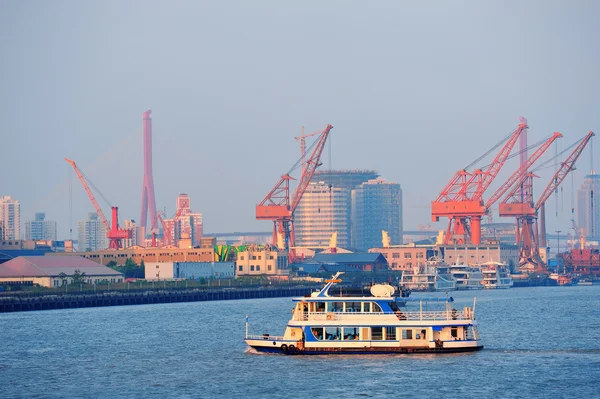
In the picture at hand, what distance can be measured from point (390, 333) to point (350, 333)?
2414 millimetres

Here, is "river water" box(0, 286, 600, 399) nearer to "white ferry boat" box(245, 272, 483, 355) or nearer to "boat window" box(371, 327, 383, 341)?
"white ferry boat" box(245, 272, 483, 355)

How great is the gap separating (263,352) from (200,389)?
12.4 meters

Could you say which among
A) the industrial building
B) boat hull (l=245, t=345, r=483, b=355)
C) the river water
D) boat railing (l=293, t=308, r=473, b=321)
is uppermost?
the industrial building

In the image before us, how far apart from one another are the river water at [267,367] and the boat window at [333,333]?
1438 millimetres

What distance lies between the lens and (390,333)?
73.2m

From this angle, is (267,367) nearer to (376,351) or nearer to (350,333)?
(350,333)

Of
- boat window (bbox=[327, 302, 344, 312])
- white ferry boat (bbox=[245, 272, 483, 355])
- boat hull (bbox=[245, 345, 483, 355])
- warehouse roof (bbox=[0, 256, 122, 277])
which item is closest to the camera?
boat hull (bbox=[245, 345, 483, 355])

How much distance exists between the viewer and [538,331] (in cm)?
9612

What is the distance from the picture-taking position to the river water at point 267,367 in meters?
63.0

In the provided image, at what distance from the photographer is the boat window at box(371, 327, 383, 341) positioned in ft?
240

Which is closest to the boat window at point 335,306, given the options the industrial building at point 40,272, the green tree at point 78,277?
the industrial building at point 40,272

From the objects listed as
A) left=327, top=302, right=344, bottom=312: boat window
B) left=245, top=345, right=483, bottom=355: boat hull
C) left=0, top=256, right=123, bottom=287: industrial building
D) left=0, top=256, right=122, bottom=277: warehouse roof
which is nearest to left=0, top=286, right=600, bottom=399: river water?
left=245, top=345, right=483, bottom=355: boat hull

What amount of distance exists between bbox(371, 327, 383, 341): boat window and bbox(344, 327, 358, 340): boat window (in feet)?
3.39

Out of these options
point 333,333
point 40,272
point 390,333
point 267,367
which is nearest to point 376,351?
point 390,333
